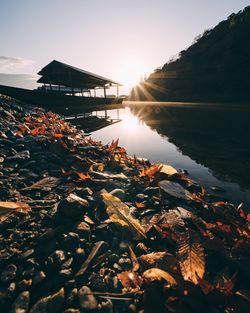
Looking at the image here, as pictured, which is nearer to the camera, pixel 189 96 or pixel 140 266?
pixel 140 266

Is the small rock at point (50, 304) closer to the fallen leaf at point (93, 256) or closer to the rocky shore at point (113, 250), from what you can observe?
the rocky shore at point (113, 250)

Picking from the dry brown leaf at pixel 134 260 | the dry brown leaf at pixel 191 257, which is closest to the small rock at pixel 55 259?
the dry brown leaf at pixel 134 260

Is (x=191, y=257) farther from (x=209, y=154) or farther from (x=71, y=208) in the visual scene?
(x=209, y=154)

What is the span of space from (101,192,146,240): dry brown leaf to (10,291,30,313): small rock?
132 cm

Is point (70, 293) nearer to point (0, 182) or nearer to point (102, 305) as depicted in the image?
point (102, 305)

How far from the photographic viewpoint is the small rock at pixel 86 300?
74.9 inches

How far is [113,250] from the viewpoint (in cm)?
263

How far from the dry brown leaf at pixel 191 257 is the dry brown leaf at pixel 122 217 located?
1.68 ft

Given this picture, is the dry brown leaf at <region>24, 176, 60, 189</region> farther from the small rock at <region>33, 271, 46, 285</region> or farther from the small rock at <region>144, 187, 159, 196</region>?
the small rock at <region>33, 271, 46, 285</region>

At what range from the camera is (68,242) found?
257cm

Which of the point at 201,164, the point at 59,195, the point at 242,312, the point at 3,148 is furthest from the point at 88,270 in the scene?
the point at 201,164

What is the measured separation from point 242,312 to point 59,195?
9.40 feet

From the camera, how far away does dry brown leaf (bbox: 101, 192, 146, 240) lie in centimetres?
289

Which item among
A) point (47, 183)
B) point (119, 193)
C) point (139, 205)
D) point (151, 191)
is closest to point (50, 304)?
point (139, 205)
